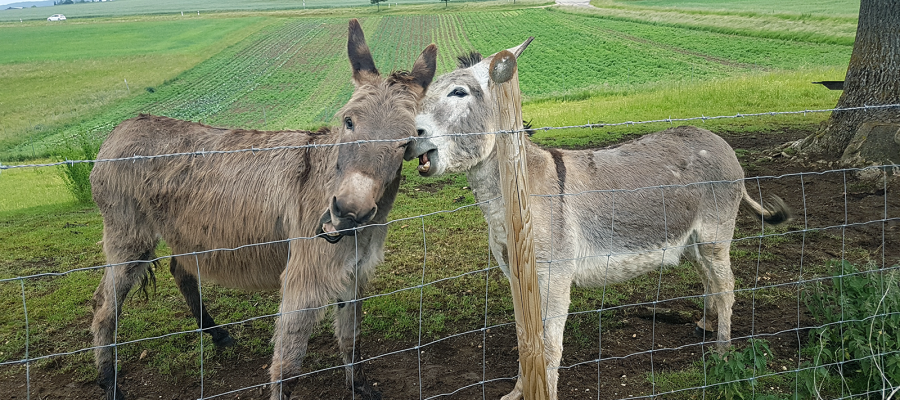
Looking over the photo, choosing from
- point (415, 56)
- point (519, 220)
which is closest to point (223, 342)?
point (519, 220)

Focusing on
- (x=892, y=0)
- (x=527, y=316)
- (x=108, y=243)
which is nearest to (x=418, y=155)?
(x=527, y=316)

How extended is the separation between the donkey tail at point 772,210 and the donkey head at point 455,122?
248cm

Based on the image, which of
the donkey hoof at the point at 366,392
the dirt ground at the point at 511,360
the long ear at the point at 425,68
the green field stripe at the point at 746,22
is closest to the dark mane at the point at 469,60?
the long ear at the point at 425,68

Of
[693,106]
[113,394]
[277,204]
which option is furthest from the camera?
[693,106]

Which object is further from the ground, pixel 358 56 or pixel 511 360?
pixel 358 56

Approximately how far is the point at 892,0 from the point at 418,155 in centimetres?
847

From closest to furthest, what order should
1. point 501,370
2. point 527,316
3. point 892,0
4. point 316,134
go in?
point 527,316 < point 316,134 < point 501,370 < point 892,0

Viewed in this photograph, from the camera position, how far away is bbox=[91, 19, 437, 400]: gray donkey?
324 centimetres

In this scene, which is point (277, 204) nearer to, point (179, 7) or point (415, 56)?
point (415, 56)

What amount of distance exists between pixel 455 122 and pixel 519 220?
106 cm

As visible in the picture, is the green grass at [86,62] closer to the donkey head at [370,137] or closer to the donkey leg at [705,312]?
the donkey head at [370,137]

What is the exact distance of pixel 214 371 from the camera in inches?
173

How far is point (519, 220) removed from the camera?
2.53 meters

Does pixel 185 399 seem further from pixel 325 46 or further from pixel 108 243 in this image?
pixel 325 46
